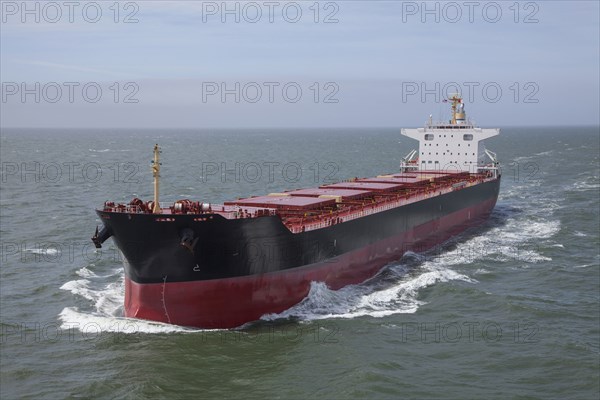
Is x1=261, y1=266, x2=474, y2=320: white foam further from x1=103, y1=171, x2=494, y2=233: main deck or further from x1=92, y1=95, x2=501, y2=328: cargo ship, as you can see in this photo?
x1=103, y1=171, x2=494, y2=233: main deck

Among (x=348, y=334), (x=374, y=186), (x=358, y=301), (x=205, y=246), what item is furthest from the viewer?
(x=374, y=186)

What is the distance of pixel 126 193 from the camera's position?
5644 cm

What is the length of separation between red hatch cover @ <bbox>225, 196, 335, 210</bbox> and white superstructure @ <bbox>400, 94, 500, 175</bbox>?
76.7ft

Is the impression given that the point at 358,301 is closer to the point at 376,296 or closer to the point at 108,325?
the point at 376,296

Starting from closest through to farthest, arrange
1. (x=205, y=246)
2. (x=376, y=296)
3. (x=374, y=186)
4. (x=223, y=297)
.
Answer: (x=205, y=246), (x=223, y=297), (x=376, y=296), (x=374, y=186)

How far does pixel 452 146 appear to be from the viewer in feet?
170

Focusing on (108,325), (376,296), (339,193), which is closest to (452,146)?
(339,193)

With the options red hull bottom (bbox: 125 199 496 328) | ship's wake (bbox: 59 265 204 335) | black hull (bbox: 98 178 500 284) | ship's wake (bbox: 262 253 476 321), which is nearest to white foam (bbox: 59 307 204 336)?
ship's wake (bbox: 59 265 204 335)

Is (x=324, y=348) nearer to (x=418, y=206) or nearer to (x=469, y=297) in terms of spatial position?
(x=469, y=297)

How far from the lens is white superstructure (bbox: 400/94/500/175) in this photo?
51.0m

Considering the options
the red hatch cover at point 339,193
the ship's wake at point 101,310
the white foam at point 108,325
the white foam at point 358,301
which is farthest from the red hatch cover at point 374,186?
the white foam at point 108,325

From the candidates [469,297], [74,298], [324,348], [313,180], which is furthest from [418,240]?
[313,180]

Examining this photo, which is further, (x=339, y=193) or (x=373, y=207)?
(x=339, y=193)

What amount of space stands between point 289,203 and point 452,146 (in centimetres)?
2768
